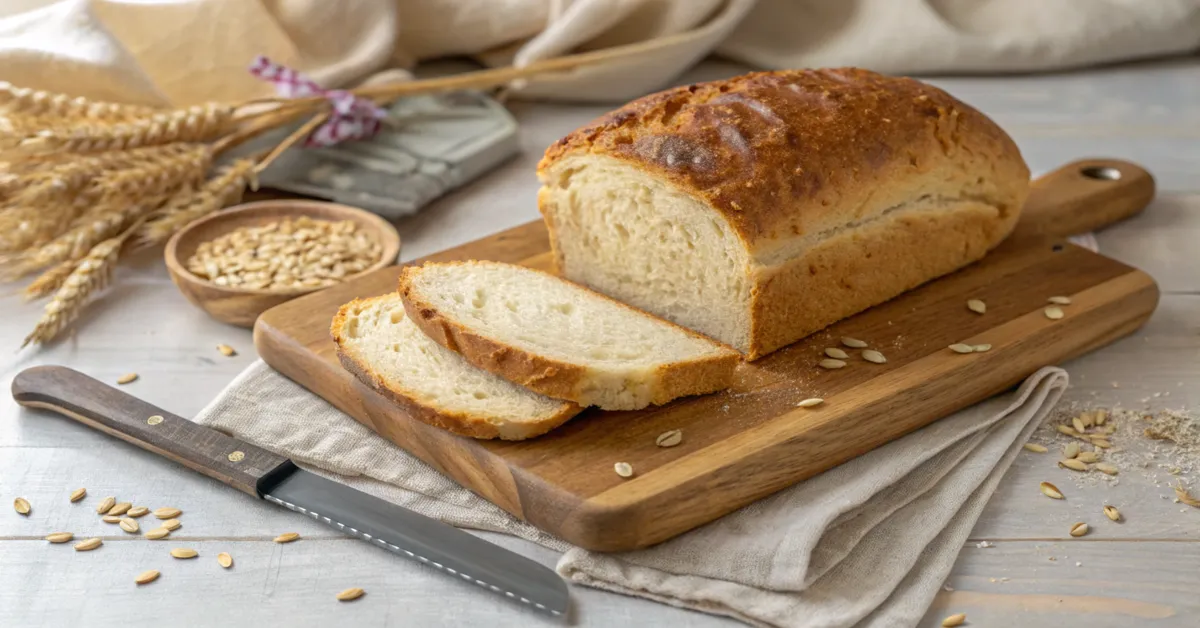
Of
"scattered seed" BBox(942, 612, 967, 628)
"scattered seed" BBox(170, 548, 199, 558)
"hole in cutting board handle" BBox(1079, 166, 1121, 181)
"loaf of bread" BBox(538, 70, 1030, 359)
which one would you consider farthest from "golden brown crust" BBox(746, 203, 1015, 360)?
"scattered seed" BBox(170, 548, 199, 558)

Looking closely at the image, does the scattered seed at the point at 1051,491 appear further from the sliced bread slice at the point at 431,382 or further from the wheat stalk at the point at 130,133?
the wheat stalk at the point at 130,133

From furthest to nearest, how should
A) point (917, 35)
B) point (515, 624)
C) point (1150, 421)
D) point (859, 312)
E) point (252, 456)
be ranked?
1. point (917, 35)
2. point (859, 312)
3. point (1150, 421)
4. point (252, 456)
5. point (515, 624)

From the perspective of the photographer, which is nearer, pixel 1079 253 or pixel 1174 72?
pixel 1079 253

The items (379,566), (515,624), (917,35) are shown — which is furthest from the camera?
(917,35)

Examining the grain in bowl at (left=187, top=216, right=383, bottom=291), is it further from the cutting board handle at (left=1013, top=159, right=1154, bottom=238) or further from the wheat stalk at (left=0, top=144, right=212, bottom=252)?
the cutting board handle at (left=1013, top=159, right=1154, bottom=238)

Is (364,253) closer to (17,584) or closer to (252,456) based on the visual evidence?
(252,456)

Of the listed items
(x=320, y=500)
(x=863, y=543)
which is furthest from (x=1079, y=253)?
(x=320, y=500)
